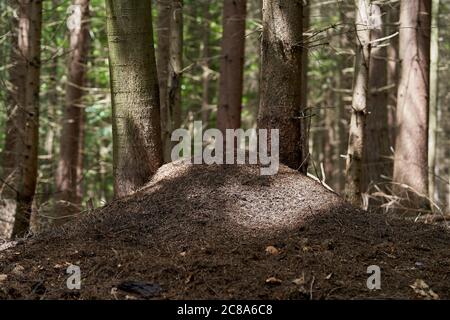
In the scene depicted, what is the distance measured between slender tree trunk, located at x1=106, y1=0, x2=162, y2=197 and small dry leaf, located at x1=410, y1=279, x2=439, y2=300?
2.67 m

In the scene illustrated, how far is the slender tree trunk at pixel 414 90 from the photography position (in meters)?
9.52

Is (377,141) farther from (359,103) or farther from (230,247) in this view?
(230,247)

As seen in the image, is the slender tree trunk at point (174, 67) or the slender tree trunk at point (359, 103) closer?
the slender tree trunk at point (359, 103)

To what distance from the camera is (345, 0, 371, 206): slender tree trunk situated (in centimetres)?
709

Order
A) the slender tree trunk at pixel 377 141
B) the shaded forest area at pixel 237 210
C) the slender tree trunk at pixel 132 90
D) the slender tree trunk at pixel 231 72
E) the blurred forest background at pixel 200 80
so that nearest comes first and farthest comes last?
the shaded forest area at pixel 237 210 → the slender tree trunk at pixel 132 90 → the slender tree trunk at pixel 231 72 → the slender tree trunk at pixel 377 141 → the blurred forest background at pixel 200 80

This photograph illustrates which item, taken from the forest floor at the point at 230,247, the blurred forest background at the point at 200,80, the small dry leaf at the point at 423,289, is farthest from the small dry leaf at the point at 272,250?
the blurred forest background at the point at 200,80

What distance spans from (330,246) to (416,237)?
0.95 m

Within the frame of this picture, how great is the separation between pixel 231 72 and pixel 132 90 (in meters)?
5.85

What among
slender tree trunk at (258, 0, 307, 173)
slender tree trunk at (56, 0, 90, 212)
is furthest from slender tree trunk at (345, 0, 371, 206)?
slender tree trunk at (56, 0, 90, 212)

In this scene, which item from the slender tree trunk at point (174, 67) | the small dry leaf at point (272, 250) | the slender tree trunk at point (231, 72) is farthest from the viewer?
the slender tree trunk at point (231, 72)

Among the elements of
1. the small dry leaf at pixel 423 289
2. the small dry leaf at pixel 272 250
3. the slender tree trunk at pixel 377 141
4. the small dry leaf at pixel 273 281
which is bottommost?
the small dry leaf at pixel 423 289

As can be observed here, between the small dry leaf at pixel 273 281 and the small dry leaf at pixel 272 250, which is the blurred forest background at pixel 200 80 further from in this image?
the small dry leaf at pixel 273 281

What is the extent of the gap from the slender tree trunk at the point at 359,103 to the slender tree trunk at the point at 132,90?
2.33 m
